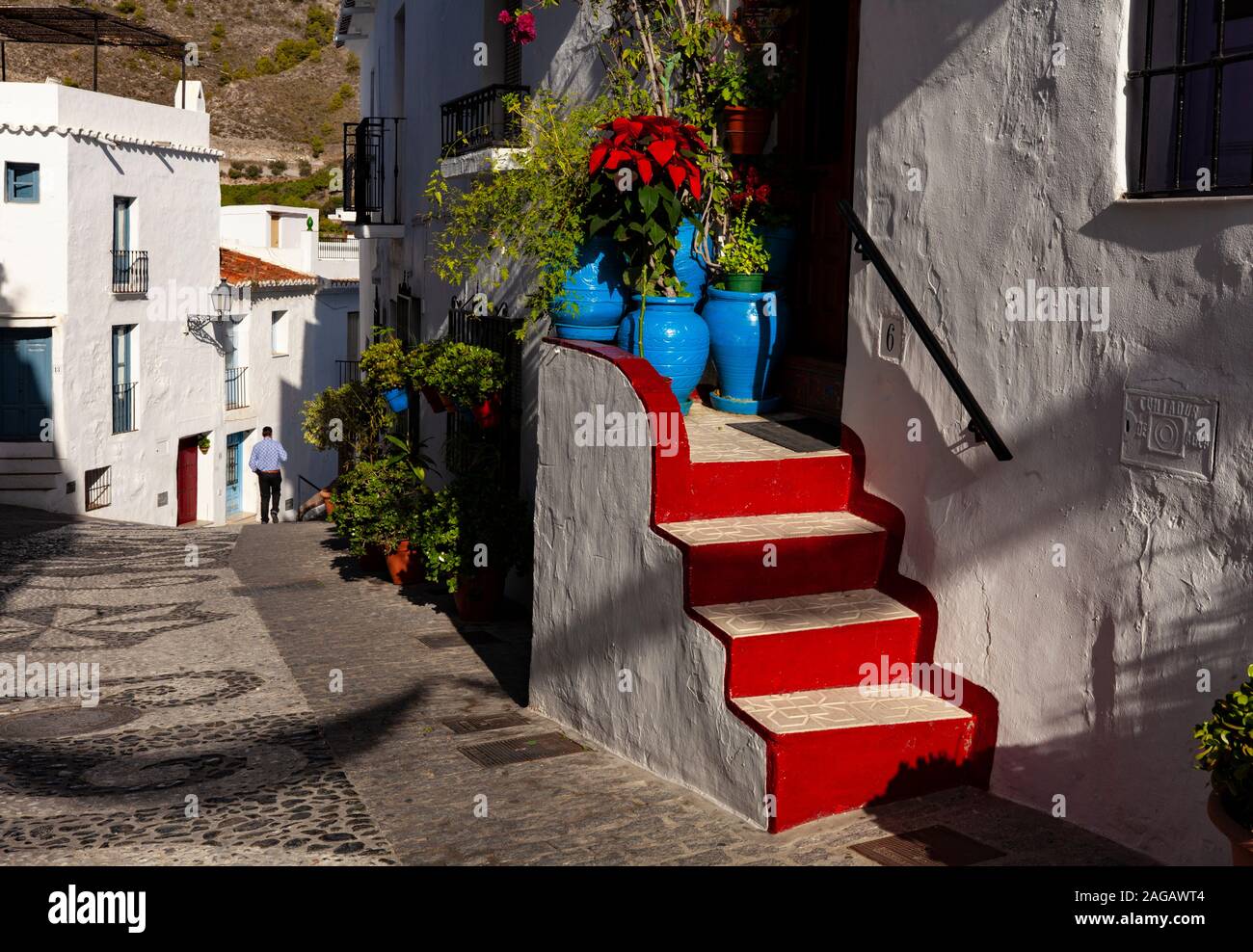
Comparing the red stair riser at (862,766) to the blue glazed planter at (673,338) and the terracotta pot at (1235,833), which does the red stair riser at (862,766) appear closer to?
the terracotta pot at (1235,833)

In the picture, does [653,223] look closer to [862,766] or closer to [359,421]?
[862,766]

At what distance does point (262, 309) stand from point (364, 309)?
24.1 ft

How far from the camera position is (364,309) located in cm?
2253

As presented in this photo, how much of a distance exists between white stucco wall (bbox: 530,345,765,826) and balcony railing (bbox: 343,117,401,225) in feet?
32.2

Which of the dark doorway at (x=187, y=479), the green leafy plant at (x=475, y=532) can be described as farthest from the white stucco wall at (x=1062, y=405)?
the dark doorway at (x=187, y=479)

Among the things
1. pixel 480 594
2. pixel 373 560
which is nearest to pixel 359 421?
pixel 373 560

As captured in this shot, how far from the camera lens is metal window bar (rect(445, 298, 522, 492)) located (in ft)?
36.2

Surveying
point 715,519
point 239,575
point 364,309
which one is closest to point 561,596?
point 715,519

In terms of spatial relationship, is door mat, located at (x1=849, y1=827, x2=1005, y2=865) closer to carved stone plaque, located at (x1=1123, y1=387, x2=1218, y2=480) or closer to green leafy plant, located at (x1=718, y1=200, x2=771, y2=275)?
carved stone plaque, located at (x1=1123, y1=387, x2=1218, y2=480)

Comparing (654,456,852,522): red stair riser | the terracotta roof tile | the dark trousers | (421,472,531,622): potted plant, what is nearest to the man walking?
the dark trousers

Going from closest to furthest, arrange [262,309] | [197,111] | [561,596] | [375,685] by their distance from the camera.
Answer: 1. [561,596]
2. [375,685]
3. [197,111]
4. [262,309]

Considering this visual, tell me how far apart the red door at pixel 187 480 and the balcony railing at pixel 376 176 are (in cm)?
1121

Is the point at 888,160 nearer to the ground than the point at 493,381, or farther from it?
farther from it
